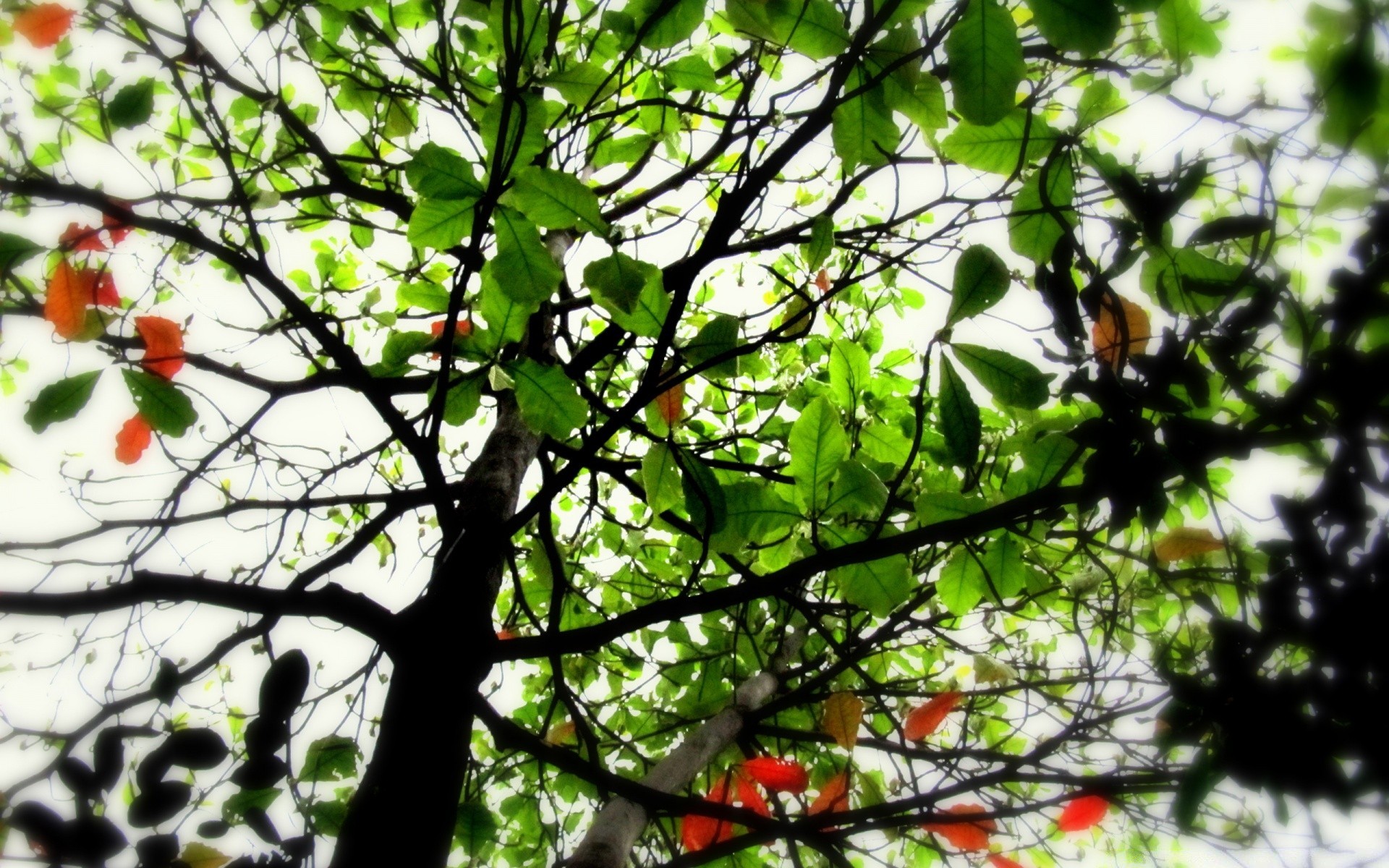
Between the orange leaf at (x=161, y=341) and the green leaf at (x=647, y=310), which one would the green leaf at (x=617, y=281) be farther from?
the orange leaf at (x=161, y=341)

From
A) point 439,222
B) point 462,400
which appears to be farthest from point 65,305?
point 439,222

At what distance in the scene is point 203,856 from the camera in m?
0.86

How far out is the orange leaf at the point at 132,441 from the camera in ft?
5.66

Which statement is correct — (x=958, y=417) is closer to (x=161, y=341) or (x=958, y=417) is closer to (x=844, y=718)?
(x=844, y=718)

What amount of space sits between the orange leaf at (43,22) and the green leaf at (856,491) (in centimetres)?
227

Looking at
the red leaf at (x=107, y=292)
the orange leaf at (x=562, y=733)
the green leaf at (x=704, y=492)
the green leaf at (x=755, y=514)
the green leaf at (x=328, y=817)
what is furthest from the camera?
the orange leaf at (x=562, y=733)

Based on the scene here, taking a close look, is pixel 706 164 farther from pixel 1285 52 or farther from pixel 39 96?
pixel 39 96

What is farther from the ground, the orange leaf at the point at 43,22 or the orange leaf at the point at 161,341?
the orange leaf at the point at 43,22

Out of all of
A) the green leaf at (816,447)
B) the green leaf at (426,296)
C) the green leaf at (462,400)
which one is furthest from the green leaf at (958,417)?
the green leaf at (426,296)

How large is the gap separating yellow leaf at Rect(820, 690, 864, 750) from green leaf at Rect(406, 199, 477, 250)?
4.52 ft

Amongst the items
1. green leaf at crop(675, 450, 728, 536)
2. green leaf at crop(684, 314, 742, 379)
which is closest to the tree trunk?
green leaf at crop(675, 450, 728, 536)

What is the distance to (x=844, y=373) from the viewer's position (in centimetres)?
147

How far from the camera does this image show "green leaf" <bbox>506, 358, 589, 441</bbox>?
1.10 metres

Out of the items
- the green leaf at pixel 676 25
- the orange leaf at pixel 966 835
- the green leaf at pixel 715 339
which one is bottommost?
the orange leaf at pixel 966 835
